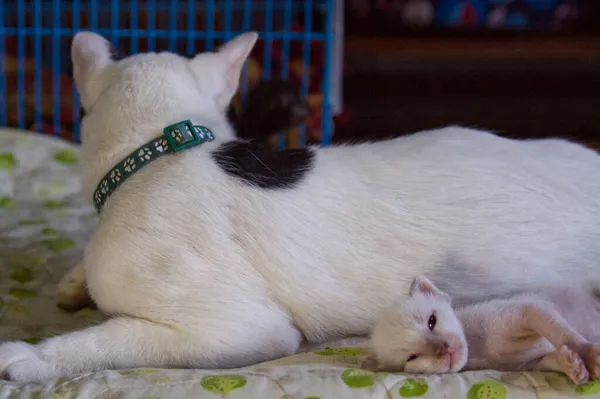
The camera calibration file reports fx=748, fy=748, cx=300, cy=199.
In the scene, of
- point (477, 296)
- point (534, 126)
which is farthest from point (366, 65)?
point (477, 296)

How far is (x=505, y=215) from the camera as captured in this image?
112cm

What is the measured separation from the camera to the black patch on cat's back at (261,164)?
1.08m

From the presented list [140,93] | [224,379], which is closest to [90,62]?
[140,93]

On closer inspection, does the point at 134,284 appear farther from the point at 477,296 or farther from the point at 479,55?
the point at 479,55

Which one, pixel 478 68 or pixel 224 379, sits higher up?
pixel 478 68

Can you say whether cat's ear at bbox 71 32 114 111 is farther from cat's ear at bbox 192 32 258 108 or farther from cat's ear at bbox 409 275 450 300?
cat's ear at bbox 409 275 450 300

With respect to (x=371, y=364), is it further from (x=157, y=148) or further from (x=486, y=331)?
(x=157, y=148)

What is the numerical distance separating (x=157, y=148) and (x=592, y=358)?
25.6 inches

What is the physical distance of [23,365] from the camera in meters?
0.93

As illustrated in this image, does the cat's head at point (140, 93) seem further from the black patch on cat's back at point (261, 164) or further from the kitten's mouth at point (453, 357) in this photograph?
the kitten's mouth at point (453, 357)

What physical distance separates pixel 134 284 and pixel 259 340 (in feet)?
0.60

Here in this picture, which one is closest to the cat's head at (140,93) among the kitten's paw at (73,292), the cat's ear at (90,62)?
the cat's ear at (90,62)

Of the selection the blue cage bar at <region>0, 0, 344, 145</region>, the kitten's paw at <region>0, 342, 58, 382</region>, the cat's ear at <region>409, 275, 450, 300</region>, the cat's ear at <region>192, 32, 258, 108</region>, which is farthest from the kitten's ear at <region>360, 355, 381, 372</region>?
the blue cage bar at <region>0, 0, 344, 145</region>

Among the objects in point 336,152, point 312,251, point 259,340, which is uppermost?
point 336,152
